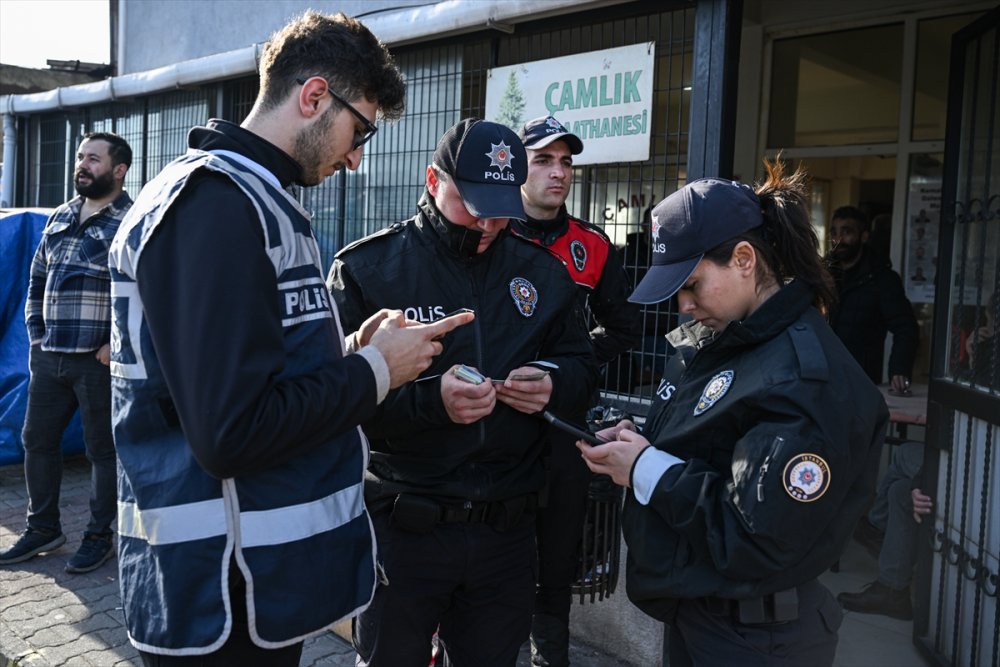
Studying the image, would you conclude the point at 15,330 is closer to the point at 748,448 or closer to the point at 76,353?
the point at 76,353

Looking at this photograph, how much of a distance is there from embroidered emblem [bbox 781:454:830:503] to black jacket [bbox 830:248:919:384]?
4.08 metres

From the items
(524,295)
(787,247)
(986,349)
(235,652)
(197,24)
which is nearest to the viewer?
(235,652)

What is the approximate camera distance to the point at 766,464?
6.09ft

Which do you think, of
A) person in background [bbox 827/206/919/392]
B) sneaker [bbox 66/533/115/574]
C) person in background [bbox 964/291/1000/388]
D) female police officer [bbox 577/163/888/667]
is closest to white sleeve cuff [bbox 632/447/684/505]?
female police officer [bbox 577/163/888/667]

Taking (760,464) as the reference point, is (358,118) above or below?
above

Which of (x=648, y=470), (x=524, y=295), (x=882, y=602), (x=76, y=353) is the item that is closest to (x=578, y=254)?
(x=524, y=295)

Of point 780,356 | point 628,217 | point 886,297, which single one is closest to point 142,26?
point 628,217

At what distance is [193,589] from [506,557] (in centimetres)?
119

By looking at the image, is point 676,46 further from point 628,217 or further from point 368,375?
point 368,375

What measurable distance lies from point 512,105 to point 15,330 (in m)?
4.27

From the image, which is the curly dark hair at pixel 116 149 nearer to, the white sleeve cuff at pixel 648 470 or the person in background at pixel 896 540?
the white sleeve cuff at pixel 648 470

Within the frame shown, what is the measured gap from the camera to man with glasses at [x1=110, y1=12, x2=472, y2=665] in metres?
1.58

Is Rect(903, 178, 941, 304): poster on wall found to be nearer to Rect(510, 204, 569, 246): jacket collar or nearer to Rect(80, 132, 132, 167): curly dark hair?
Rect(510, 204, 569, 246): jacket collar

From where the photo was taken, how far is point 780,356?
6.44ft
